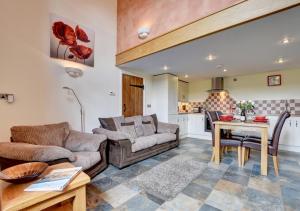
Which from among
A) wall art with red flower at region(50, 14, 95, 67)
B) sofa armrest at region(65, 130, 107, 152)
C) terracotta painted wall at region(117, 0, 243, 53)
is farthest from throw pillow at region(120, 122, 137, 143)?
terracotta painted wall at region(117, 0, 243, 53)

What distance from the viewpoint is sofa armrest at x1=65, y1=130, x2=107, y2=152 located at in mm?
2491

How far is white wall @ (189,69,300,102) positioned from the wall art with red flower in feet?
14.1

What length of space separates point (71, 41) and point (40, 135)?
1.99m

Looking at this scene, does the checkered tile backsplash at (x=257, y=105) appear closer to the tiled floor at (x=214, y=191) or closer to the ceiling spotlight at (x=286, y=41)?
the tiled floor at (x=214, y=191)

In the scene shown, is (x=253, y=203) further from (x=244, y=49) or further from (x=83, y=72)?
(x=83, y=72)

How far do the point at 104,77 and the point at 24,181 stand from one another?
2.95 meters

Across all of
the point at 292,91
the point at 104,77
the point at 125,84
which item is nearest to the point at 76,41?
the point at 104,77

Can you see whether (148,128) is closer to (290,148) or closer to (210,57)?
(210,57)

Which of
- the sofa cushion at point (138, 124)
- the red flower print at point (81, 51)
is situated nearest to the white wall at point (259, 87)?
the sofa cushion at point (138, 124)

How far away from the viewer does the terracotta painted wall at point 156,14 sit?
2.33 meters

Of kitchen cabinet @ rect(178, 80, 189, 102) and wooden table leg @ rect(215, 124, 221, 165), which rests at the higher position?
kitchen cabinet @ rect(178, 80, 189, 102)

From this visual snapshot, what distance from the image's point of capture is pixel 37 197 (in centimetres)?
100

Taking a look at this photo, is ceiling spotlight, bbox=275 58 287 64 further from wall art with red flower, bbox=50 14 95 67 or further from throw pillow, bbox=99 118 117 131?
wall art with red flower, bbox=50 14 95 67

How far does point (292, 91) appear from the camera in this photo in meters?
4.27
